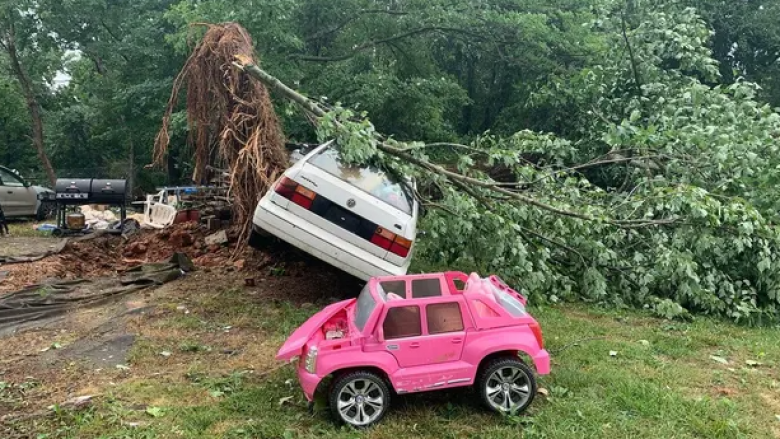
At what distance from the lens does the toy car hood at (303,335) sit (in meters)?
3.83

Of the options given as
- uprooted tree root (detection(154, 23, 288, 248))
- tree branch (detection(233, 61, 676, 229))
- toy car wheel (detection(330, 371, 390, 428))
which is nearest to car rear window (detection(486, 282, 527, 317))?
toy car wheel (detection(330, 371, 390, 428))

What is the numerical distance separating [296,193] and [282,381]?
202 centimetres

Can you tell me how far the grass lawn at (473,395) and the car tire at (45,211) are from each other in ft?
36.1

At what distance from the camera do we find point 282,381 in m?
4.39

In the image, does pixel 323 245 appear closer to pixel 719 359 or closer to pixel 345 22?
pixel 719 359

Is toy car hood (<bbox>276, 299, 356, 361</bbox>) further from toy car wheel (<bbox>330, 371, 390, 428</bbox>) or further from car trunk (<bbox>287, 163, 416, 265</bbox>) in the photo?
car trunk (<bbox>287, 163, 416, 265</bbox>)

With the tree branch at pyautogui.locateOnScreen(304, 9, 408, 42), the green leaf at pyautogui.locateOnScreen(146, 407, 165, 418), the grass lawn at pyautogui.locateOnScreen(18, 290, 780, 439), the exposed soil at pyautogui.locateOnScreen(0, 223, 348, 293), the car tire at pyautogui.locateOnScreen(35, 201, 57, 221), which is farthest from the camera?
the car tire at pyautogui.locateOnScreen(35, 201, 57, 221)

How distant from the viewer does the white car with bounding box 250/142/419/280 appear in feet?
18.6

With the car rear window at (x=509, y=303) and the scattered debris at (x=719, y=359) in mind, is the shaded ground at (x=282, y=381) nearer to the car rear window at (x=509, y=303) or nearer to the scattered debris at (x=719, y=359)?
the scattered debris at (x=719, y=359)

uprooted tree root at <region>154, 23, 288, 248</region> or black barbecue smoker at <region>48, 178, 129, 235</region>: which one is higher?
uprooted tree root at <region>154, 23, 288, 248</region>

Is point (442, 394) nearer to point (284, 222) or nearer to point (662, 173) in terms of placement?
point (284, 222)

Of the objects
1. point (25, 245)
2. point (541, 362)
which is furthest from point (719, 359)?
point (25, 245)

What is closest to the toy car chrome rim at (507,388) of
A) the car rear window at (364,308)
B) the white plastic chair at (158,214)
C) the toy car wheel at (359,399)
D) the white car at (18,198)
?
the toy car wheel at (359,399)

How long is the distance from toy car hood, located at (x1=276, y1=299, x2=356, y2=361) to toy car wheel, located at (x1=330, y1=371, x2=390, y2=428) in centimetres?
36
